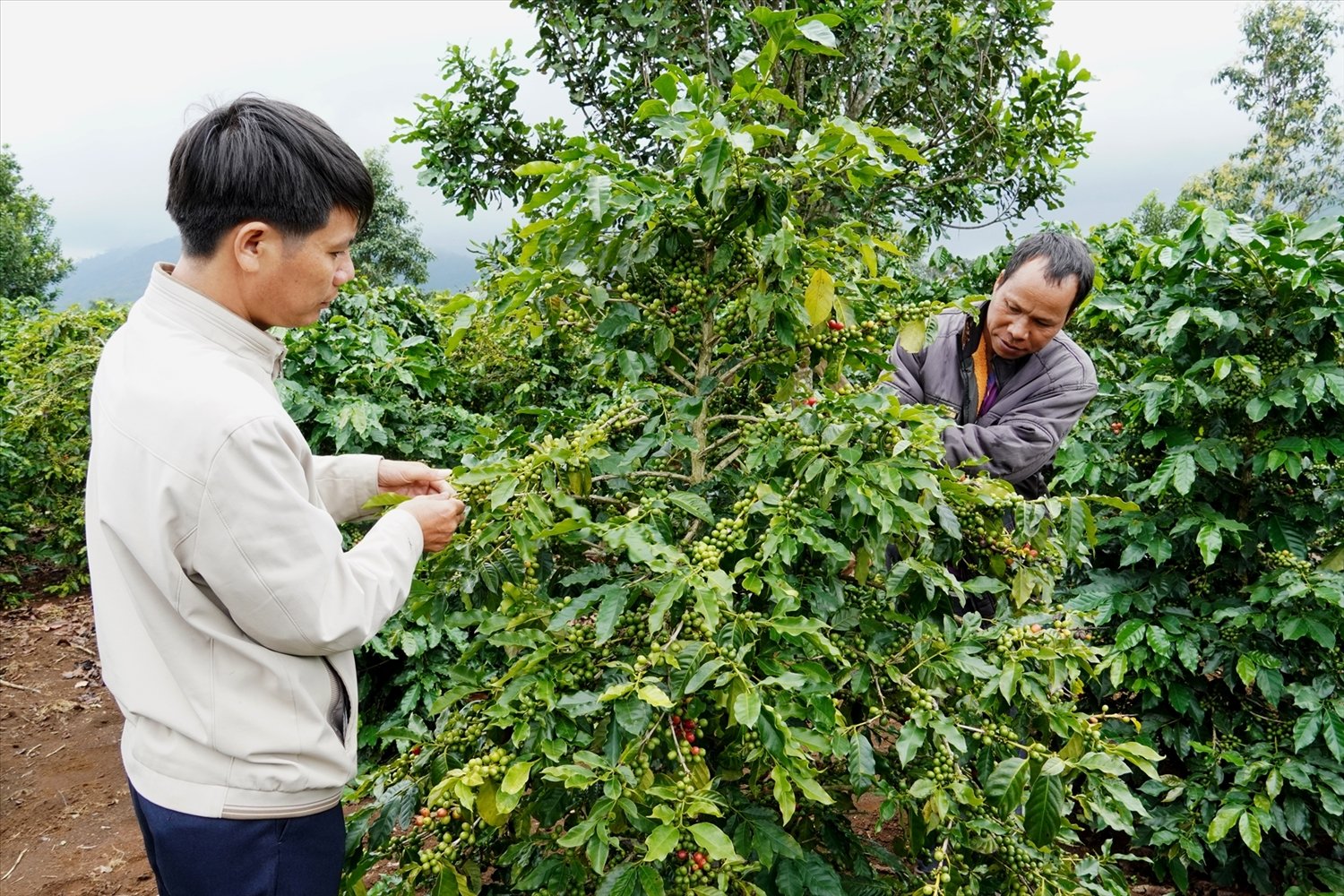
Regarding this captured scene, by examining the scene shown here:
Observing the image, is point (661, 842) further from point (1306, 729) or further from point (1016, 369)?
point (1306, 729)

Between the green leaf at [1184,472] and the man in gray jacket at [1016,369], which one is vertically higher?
the man in gray jacket at [1016,369]

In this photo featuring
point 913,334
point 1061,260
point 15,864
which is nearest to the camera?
point 913,334

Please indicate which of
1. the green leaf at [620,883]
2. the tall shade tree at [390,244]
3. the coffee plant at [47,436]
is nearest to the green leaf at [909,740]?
the green leaf at [620,883]

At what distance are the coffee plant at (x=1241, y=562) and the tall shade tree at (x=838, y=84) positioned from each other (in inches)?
89.6

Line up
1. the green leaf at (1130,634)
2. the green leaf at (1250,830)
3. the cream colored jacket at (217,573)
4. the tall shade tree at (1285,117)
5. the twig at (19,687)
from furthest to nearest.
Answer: the tall shade tree at (1285,117), the twig at (19,687), the green leaf at (1130,634), the green leaf at (1250,830), the cream colored jacket at (217,573)

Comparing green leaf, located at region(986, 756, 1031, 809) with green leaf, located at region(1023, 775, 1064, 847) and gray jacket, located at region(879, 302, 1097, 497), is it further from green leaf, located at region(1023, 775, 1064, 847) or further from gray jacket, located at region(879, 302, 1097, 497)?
gray jacket, located at region(879, 302, 1097, 497)

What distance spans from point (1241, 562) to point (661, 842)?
8.84ft

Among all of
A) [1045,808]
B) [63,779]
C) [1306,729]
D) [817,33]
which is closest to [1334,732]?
[1306,729]

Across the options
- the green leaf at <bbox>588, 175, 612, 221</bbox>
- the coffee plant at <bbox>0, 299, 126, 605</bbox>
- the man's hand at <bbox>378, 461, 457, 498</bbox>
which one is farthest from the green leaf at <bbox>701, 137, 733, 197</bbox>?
the coffee plant at <bbox>0, 299, 126, 605</bbox>

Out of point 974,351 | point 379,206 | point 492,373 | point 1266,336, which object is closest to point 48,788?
point 492,373

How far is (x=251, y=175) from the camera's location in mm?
1270

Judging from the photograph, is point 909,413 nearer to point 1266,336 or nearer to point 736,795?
point 736,795

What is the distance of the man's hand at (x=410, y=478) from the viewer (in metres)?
1.78

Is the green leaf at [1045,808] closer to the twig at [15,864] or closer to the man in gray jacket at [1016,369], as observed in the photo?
the man in gray jacket at [1016,369]
